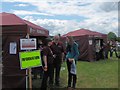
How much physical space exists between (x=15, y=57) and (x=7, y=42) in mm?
585

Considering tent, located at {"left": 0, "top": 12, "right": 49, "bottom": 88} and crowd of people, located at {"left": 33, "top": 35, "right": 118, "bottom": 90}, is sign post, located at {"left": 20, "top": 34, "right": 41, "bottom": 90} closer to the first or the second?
Answer: crowd of people, located at {"left": 33, "top": 35, "right": 118, "bottom": 90}

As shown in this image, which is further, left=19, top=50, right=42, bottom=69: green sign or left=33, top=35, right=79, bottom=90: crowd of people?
left=33, top=35, right=79, bottom=90: crowd of people

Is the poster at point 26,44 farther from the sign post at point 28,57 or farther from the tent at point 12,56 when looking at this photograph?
the tent at point 12,56

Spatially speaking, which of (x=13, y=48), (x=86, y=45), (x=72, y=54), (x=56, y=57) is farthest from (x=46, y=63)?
(x=86, y=45)

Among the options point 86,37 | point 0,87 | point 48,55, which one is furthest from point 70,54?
point 86,37

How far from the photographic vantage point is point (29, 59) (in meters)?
7.83

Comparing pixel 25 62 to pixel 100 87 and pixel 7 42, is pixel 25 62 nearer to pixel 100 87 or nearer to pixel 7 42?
pixel 7 42

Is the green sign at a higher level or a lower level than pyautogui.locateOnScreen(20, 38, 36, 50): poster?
lower

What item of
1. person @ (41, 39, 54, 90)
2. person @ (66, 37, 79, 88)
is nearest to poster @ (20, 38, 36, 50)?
person @ (41, 39, 54, 90)

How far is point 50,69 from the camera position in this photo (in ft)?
30.1

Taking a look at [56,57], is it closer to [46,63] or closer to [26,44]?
[46,63]

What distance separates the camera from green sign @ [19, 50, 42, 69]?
770 cm

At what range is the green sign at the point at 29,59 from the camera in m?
7.70

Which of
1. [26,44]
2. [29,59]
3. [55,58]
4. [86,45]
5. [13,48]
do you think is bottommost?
[55,58]
